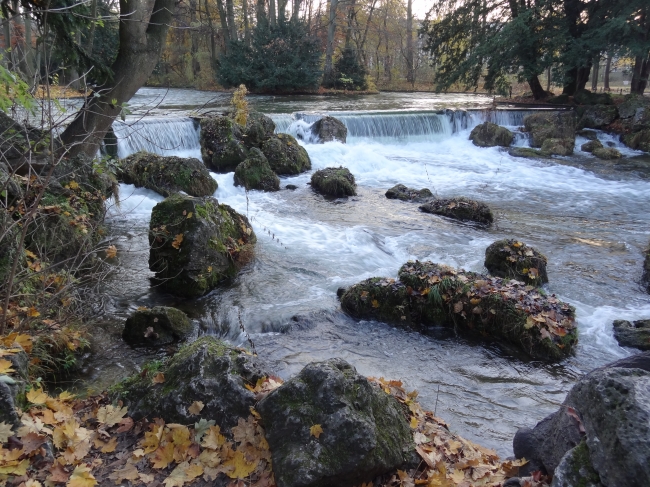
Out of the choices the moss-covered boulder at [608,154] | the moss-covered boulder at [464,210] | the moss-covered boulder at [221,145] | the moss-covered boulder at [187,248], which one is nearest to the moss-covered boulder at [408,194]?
the moss-covered boulder at [464,210]

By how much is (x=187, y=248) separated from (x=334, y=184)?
6.35 metres

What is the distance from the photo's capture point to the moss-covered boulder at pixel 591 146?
60.9 ft

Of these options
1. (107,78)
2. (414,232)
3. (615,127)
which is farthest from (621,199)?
(107,78)

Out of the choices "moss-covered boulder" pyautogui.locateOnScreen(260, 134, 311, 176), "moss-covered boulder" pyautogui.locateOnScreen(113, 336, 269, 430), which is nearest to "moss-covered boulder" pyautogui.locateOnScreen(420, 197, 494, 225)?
"moss-covered boulder" pyautogui.locateOnScreen(260, 134, 311, 176)

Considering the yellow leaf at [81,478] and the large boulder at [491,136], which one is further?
the large boulder at [491,136]

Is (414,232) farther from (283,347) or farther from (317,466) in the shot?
(317,466)

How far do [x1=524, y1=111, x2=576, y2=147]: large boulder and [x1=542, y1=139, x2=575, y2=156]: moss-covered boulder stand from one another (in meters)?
0.42

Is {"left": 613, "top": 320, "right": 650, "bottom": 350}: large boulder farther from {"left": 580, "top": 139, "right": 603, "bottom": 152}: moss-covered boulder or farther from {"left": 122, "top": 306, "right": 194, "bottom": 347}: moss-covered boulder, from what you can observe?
{"left": 580, "top": 139, "right": 603, "bottom": 152}: moss-covered boulder

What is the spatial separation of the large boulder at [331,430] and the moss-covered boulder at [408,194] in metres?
9.59

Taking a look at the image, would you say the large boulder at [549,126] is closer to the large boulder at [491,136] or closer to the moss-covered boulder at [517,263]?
the large boulder at [491,136]

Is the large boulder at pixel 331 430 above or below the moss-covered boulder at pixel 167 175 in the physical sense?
below

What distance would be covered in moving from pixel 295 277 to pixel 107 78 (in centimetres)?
443

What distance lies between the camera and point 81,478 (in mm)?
2746

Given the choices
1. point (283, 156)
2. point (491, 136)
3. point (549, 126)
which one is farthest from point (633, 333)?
point (549, 126)
